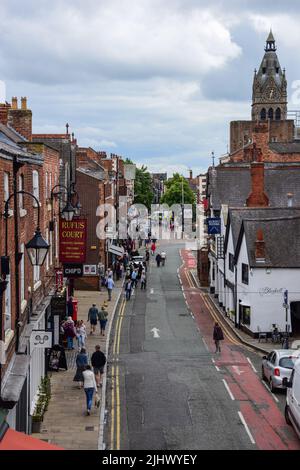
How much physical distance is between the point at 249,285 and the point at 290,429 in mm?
18375

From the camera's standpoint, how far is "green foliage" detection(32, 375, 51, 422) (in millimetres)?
21094

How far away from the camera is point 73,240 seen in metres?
31.1

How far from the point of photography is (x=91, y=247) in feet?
176

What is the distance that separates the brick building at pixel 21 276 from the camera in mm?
17422

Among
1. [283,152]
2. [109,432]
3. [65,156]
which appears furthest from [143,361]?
[283,152]

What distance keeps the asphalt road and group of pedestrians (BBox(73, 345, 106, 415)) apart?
2.55ft

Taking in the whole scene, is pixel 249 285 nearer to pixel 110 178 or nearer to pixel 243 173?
pixel 243 173

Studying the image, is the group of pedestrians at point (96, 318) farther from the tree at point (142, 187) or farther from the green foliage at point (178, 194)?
the green foliage at point (178, 194)

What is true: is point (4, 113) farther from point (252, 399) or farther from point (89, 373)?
point (252, 399)

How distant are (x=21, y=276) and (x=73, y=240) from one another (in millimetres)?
9859

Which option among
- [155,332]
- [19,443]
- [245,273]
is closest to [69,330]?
[155,332]

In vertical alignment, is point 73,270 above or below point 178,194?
below

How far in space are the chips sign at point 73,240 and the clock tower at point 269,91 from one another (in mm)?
111206

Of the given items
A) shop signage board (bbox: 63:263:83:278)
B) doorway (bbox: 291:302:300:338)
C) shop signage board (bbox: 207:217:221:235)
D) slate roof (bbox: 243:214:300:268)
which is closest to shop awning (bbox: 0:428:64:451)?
shop signage board (bbox: 63:263:83:278)
